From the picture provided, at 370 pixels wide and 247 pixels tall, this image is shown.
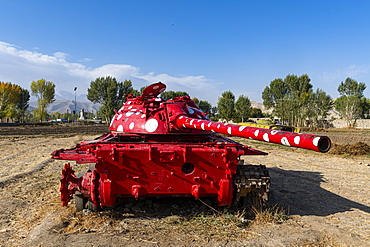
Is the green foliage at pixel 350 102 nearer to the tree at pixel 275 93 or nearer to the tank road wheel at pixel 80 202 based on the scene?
the tree at pixel 275 93

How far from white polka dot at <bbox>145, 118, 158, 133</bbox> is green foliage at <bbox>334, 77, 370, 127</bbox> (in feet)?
194

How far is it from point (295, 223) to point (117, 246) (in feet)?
10.2

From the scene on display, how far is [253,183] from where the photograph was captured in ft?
15.4

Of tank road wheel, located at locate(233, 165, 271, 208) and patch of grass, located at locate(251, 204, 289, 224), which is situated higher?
tank road wheel, located at locate(233, 165, 271, 208)

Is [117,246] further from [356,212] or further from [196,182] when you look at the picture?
[356,212]

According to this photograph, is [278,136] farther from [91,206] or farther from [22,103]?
[22,103]

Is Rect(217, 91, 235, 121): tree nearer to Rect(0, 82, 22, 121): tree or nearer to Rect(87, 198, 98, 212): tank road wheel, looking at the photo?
Rect(0, 82, 22, 121): tree

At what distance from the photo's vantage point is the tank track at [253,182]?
15.4ft

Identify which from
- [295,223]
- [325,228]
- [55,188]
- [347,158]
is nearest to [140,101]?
[55,188]

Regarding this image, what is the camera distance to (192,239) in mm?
A: 4137

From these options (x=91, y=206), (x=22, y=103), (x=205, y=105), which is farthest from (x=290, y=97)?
(x=22, y=103)

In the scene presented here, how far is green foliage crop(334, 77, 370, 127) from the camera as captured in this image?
181ft

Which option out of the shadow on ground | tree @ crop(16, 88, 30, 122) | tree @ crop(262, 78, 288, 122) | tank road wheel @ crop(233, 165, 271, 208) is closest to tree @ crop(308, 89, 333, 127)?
tree @ crop(262, 78, 288, 122)

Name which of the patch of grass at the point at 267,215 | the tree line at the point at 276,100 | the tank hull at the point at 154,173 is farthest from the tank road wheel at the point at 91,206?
the tree line at the point at 276,100
